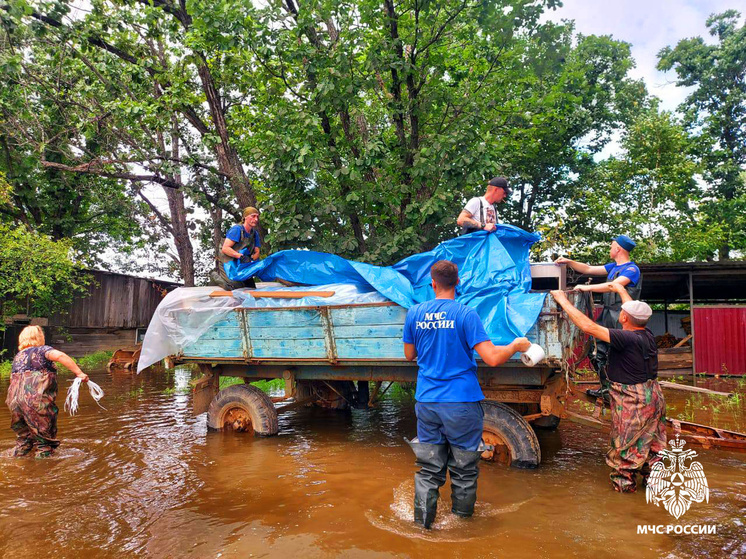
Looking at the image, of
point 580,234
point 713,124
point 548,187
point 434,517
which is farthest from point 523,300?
point 713,124

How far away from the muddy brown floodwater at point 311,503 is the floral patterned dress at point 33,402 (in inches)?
10.2

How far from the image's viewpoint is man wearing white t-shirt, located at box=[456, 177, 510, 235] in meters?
5.62

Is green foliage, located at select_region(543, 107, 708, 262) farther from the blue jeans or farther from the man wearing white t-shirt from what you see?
the blue jeans

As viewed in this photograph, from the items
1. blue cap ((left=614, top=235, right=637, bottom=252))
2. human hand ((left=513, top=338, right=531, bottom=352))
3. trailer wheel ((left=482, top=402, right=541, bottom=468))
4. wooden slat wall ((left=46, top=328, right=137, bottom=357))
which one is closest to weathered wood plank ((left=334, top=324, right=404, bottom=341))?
trailer wheel ((left=482, top=402, right=541, bottom=468))

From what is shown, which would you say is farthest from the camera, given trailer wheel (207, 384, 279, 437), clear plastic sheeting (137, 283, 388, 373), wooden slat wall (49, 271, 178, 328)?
wooden slat wall (49, 271, 178, 328)

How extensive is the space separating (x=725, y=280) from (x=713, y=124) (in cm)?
1179

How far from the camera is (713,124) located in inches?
834

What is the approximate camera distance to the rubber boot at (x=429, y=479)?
3.71 metres

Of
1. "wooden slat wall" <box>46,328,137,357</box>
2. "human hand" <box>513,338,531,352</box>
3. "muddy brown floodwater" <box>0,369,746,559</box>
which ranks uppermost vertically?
"human hand" <box>513,338,531,352</box>

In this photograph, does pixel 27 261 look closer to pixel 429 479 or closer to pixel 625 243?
pixel 429 479

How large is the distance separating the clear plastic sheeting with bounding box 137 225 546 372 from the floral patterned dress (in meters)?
1.16

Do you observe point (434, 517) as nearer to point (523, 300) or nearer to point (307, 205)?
point (523, 300)

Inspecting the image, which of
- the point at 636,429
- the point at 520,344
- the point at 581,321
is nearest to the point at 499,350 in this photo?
the point at 520,344

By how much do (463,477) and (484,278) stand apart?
218 centimetres
